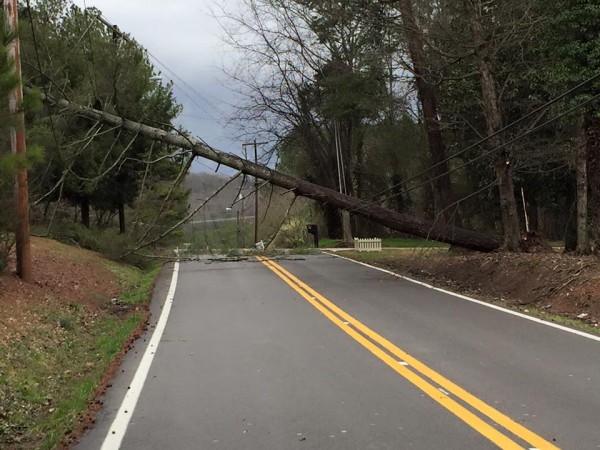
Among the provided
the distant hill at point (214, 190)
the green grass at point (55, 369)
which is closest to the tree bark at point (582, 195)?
the distant hill at point (214, 190)

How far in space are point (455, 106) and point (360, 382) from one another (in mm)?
21382

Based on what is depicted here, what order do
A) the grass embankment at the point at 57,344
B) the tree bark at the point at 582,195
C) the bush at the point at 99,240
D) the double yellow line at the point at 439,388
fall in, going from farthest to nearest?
the bush at the point at 99,240 → the tree bark at the point at 582,195 → the grass embankment at the point at 57,344 → the double yellow line at the point at 439,388

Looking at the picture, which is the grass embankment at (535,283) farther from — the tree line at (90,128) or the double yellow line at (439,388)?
the tree line at (90,128)

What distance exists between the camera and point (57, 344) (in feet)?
31.0

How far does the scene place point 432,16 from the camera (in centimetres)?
1748

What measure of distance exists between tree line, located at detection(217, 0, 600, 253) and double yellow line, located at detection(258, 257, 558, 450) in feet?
18.3

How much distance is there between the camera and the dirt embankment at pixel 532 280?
1082 cm

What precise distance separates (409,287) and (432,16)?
26.2ft

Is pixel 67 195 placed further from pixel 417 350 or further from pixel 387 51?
pixel 417 350

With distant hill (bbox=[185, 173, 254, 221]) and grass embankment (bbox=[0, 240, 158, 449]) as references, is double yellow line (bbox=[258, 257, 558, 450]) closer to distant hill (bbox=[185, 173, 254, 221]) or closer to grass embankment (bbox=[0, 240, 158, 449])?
grass embankment (bbox=[0, 240, 158, 449])

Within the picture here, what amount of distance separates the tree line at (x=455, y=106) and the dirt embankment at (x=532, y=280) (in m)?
1.72

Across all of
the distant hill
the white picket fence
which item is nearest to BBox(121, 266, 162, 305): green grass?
the distant hill

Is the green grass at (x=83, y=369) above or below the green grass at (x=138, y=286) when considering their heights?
below

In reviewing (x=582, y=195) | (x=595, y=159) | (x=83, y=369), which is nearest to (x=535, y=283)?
(x=595, y=159)
